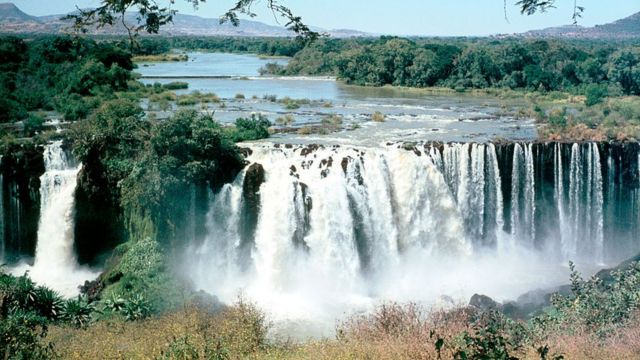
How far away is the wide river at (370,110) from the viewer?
25953mm

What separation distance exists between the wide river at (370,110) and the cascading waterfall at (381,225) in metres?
2.61

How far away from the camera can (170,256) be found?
19625 mm

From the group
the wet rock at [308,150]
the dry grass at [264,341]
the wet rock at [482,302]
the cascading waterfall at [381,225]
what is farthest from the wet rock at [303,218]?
the dry grass at [264,341]

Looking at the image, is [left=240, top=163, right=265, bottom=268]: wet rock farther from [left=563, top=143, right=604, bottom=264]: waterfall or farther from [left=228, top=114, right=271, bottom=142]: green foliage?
[left=563, top=143, right=604, bottom=264]: waterfall

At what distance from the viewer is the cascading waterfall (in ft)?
65.6

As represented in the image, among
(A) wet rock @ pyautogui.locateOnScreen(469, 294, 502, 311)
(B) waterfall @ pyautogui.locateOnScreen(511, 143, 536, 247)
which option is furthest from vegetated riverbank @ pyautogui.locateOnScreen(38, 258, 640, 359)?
(B) waterfall @ pyautogui.locateOnScreen(511, 143, 536, 247)

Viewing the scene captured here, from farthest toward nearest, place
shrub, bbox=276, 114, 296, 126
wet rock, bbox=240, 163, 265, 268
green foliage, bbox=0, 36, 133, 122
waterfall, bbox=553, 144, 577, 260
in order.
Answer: shrub, bbox=276, 114, 296, 126 → green foliage, bbox=0, 36, 133, 122 → waterfall, bbox=553, 144, 577, 260 → wet rock, bbox=240, 163, 265, 268

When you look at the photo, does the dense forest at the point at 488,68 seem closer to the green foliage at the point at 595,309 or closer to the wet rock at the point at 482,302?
the wet rock at the point at 482,302

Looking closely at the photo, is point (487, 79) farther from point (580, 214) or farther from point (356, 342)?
point (356, 342)

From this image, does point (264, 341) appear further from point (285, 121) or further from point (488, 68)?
point (488, 68)

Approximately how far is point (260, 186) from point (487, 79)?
115 ft

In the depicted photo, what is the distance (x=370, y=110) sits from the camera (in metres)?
34.9

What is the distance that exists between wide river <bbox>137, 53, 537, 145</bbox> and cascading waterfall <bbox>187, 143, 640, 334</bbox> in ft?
8.57

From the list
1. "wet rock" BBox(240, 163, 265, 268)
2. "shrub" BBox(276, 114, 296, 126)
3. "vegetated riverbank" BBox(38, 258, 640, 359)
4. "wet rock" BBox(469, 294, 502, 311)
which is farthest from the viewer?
"shrub" BBox(276, 114, 296, 126)
